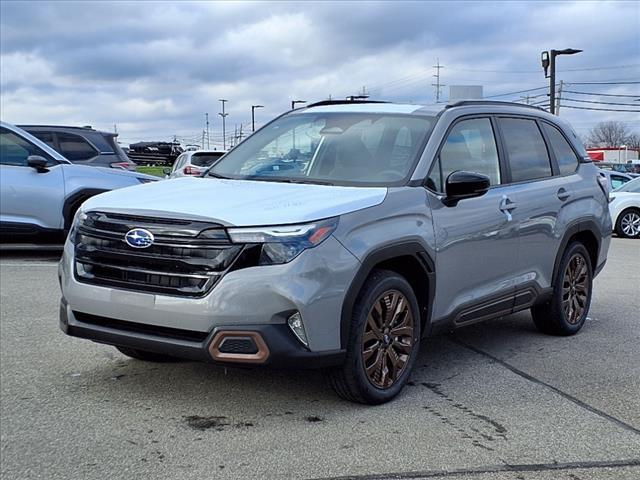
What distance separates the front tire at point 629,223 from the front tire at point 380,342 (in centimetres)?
1418

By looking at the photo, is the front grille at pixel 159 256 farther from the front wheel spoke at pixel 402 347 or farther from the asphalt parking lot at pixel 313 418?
the front wheel spoke at pixel 402 347

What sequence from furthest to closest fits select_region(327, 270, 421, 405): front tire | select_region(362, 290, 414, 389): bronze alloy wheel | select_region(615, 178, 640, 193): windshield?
select_region(615, 178, 640, 193): windshield < select_region(362, 290, 414, 389): bronze alloy wheel < select_region(327, 270, 421, 405): front tire

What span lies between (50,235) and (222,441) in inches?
288

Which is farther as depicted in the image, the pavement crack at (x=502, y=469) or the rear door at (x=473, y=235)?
the rear door at (x=473, y=235)

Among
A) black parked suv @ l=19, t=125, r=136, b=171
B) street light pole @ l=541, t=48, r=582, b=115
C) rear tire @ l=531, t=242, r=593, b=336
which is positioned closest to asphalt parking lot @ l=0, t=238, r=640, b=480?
rear tire @ l=531, t=242, r=593, b=336

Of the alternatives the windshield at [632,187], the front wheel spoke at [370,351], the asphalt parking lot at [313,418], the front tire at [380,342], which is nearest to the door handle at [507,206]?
the asphalt parking lot at [313,418]

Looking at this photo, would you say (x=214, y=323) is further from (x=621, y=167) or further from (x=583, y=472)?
(x=621, y=167)

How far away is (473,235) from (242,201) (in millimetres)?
1714

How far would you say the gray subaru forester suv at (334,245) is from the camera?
3949mm

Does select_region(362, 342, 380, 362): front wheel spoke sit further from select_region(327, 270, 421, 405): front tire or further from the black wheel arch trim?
the black wheel arch trim

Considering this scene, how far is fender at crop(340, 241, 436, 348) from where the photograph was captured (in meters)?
4.15

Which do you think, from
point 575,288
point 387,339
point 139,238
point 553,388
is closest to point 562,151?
point 575,288

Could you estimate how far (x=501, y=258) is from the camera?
18.0 ft

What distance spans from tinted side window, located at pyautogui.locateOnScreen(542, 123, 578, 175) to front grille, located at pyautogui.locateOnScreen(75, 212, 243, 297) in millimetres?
3613
